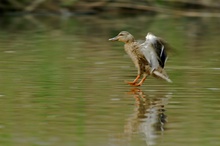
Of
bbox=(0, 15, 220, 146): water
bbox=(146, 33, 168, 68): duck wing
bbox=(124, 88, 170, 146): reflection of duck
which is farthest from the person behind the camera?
bbox=(146, 33, 168, 68): duck wing

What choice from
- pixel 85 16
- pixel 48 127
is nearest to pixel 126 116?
pixel 48 127

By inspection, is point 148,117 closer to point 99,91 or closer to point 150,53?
point 99,91

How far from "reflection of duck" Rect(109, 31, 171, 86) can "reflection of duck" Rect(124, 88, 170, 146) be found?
1.37 feet

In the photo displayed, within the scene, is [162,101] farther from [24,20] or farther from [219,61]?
[24,20]

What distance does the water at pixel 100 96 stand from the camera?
6570 millimetres

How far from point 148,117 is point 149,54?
81.7 inches

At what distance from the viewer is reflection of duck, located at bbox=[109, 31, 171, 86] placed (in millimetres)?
9375

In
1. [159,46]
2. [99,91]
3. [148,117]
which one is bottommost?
[99,91]

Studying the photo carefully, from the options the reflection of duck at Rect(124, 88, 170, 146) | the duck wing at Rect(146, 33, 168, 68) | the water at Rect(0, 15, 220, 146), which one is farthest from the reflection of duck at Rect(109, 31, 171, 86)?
the reflection of duck at Rect(124, 88, 170, 146)

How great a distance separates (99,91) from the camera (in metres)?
9.07

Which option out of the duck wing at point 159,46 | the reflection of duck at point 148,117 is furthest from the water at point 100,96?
the duck wing at point 159,46

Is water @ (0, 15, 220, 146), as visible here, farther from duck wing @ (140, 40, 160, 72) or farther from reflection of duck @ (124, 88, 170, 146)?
duck wing @ (140, 40, 160, 72)

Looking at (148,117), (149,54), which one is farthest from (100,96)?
(148,117)

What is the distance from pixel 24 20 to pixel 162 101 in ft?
47.3
